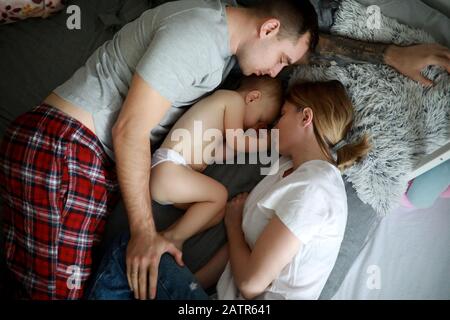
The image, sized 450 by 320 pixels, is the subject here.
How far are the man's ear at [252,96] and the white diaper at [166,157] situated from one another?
27 centimetres

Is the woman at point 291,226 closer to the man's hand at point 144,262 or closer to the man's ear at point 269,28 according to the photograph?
the man's hand at point 144,262

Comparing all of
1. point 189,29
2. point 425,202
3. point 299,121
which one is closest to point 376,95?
point 299,121

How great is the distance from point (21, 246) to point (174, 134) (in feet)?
1.52

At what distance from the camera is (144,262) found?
106 cm

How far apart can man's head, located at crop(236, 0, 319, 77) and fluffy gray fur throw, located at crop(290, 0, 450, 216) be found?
23cm

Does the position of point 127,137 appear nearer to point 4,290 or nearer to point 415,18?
point 4,290

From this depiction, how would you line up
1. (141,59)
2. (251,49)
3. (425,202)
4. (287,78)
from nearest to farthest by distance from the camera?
1. (141,59)
2. (251,49)
3. (425,202)
4. (287,78)

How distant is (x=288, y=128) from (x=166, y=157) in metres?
0.34

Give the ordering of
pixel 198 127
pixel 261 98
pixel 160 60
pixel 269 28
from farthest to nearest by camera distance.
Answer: pixel 261 98, pixel 198 127, pixel 269 28, pixel 160 60

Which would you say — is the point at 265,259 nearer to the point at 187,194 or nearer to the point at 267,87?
the point at 187,194

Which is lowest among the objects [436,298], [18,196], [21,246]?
[436,298]

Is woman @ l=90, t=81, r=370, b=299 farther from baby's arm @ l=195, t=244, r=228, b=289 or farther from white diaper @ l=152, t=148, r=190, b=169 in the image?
white diaper @ l=152, t=148, r=190, b=169

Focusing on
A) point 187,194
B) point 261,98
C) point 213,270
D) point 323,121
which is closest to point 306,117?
point 323,121

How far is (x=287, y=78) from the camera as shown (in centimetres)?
139
